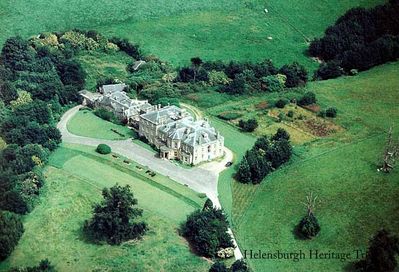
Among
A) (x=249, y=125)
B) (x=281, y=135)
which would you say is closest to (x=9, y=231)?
(x=281, y=135)

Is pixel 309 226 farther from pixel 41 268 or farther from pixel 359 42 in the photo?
pixel 359 42

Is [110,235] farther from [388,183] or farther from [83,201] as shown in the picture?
[388,183]

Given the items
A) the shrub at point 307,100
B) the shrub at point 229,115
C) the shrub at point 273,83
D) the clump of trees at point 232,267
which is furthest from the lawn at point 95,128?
the clump of trees at point 232,267

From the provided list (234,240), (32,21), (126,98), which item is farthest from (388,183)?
(32,21)

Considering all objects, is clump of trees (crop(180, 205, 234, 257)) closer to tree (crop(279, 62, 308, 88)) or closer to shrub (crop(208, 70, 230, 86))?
shrub (crop(208, 70, 230, 86))

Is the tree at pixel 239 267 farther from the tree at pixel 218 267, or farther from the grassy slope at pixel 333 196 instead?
the grassy slope at pixel 333 196
